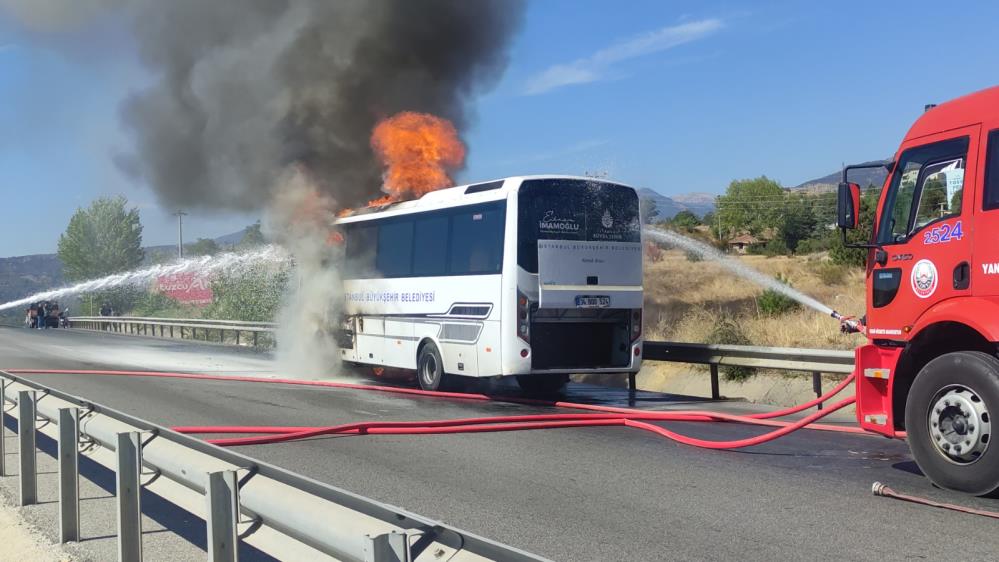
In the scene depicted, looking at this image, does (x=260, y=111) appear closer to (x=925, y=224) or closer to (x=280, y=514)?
(x=925, y=224)

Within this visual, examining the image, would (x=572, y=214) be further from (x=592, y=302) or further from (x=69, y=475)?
(x=69, y=475)

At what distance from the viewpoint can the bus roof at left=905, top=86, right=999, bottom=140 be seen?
6.25m

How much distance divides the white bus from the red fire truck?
5399mm

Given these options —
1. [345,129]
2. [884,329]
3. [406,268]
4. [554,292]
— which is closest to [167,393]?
[406,268]

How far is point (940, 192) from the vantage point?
6.51 m

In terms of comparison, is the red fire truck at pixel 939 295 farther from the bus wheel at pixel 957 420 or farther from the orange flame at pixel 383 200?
the orange flame at pixel 383 200

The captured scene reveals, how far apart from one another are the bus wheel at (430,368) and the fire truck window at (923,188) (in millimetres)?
7556

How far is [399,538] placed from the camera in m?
2.60

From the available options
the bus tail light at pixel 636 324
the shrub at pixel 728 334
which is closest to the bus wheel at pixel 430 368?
the bus tail light at pixel 636 324

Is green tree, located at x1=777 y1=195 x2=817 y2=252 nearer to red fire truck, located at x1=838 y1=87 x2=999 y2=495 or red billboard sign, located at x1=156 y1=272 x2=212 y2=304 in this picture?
red billboard sign, located at x1=156 y1=272 x2=212 y2=304

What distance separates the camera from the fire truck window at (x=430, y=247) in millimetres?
13258

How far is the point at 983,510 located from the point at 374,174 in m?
14.9

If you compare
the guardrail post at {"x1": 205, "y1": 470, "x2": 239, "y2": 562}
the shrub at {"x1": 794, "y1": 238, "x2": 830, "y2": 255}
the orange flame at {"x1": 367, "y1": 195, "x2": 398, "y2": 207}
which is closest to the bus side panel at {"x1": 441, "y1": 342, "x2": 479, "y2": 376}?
the orange flame at {"x1": 367, "y1": 195, "x2": 398, "y2": 207}

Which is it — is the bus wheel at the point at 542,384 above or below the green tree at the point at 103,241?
below
